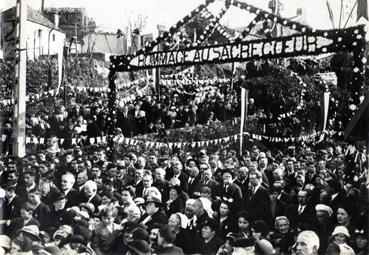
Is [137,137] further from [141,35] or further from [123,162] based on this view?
[141,35]

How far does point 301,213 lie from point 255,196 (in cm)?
48

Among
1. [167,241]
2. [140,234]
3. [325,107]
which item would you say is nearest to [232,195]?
[167,241]

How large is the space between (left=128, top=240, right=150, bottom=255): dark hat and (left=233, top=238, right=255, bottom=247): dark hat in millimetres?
932

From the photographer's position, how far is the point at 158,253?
5.54 m

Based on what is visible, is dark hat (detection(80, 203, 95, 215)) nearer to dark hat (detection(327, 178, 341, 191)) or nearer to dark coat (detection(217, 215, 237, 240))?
dark coat (detection(217, 215, 237, 240))

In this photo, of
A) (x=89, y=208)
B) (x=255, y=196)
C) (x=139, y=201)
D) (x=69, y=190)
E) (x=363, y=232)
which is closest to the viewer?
(x=363, y=232)

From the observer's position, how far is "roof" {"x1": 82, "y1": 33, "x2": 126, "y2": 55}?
5.83 m

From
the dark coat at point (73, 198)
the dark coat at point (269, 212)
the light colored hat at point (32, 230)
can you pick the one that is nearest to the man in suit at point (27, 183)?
the light colored hat at point (32, 230)

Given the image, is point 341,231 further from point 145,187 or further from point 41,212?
point 41,212

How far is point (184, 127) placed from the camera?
18.7 feet

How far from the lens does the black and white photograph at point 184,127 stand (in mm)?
5129

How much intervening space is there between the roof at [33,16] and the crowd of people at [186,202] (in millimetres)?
1432

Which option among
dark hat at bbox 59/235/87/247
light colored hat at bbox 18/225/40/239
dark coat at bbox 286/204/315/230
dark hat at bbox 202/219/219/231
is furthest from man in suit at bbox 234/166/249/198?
light colored hat at bbox 18/225/40/239

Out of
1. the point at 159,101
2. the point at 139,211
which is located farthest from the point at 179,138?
the point at 139,211
